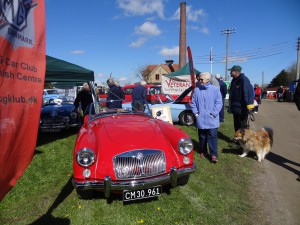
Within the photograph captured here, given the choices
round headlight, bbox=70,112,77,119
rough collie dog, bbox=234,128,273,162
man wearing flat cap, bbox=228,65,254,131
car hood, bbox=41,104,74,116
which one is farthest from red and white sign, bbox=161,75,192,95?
rough collie dog, bbox=234,128,273,162

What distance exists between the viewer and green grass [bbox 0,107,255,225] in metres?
3.42

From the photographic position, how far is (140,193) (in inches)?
136

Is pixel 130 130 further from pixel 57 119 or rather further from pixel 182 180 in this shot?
pixel 57 119

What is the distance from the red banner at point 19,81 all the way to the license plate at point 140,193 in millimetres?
1769

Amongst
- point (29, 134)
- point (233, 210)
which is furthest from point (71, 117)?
point (29, 134)

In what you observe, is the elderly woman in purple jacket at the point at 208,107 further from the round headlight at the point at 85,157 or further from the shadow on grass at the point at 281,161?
the round headlight at the point at 85,157

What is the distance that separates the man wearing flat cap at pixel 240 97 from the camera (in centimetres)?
615

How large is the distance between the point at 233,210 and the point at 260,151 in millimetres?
2559

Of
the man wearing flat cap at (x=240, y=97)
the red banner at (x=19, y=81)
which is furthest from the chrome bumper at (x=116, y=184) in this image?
the man wearing flat cap at (x=240, y=97)

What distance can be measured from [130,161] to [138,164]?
0.12m

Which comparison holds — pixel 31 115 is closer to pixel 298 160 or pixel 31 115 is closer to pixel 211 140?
pixel 211 140

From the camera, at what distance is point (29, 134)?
1.88m

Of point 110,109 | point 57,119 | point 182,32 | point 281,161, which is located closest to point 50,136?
point 57,119

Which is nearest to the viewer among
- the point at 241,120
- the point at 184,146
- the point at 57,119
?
the point at 184,146
